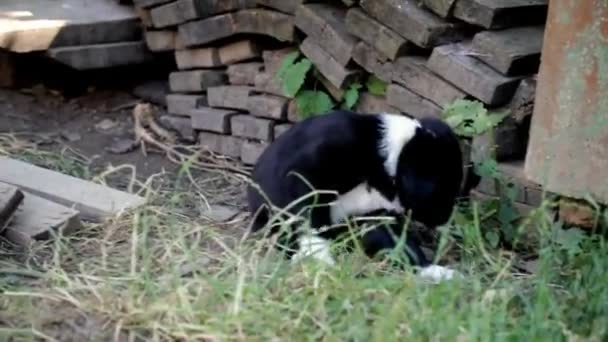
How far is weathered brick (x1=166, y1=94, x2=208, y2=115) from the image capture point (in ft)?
18.7

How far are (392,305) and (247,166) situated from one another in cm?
232

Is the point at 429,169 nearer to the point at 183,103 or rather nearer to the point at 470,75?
the point at 470,75

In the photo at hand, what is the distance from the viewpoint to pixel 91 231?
13.8 feet

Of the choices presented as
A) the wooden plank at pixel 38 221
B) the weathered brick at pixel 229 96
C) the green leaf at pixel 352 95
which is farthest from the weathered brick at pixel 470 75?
the wooden plank at pixel 38 221

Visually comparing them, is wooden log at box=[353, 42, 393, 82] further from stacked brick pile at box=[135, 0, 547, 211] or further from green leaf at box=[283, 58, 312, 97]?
green leaf at box=[283, 58, 312, 97]

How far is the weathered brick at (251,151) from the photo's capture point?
5.32 metres

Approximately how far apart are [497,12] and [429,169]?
28.5 inches

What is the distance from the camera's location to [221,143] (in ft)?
18.3

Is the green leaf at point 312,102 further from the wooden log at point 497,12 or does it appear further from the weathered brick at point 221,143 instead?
the wooden log at point 497,12

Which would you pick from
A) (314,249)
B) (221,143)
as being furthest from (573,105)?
(221,143)

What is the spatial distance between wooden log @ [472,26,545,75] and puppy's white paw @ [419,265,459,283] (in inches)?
33.7

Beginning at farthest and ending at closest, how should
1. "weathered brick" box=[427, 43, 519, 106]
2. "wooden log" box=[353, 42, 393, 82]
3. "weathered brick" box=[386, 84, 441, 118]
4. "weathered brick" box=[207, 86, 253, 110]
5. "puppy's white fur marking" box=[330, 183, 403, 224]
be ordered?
"weathered brick" box=[207, 86, 253, 110]
"wooden log" box=[353, 42, 393, 82]
"weathered brick" box=[386, 84, 441, 118]
"weathered brick" box=[427, 43, 519, 106]
"puppy's white fur marking" box=[330, 183, 403, 224]

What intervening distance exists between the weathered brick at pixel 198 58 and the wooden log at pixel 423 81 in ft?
4.25

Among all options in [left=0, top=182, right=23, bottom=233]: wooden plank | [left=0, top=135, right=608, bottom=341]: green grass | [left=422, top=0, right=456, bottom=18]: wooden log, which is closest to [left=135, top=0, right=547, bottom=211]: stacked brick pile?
[left=422, top=0, right=456, bottom=18]: wooden log
